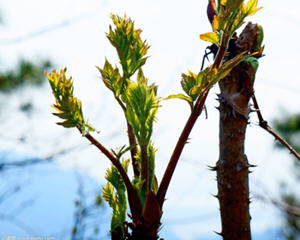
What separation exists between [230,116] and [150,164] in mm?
182

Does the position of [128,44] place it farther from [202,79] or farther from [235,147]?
[235,147]

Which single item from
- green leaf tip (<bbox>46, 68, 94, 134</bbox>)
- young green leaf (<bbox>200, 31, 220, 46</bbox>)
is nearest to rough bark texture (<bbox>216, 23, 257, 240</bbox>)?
young green leaf (<bbox>200, 31, 220, 46</bbox>)

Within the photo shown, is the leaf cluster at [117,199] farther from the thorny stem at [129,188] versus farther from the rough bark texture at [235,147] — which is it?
the rough bark texture at [235,147]

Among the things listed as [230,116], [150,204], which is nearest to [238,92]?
[230,116]

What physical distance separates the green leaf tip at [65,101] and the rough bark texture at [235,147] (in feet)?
0.78

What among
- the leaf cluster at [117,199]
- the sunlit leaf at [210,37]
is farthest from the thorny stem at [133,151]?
the sunlit leaf at [210,37]

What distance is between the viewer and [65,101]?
361mm

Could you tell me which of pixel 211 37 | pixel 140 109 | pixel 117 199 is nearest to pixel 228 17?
pixel 211 37

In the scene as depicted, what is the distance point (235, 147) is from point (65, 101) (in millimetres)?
283

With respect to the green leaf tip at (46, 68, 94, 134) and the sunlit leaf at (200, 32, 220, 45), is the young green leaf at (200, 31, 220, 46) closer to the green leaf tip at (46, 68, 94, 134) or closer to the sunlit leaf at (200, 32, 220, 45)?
the sunlit leaf at (200, 32, 220, 45)

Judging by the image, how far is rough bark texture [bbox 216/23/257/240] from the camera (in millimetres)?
477

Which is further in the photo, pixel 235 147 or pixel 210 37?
pixel 235 147

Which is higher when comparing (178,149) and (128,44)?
(128,44)

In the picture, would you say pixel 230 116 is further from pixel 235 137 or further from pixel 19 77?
pixel 19 77
